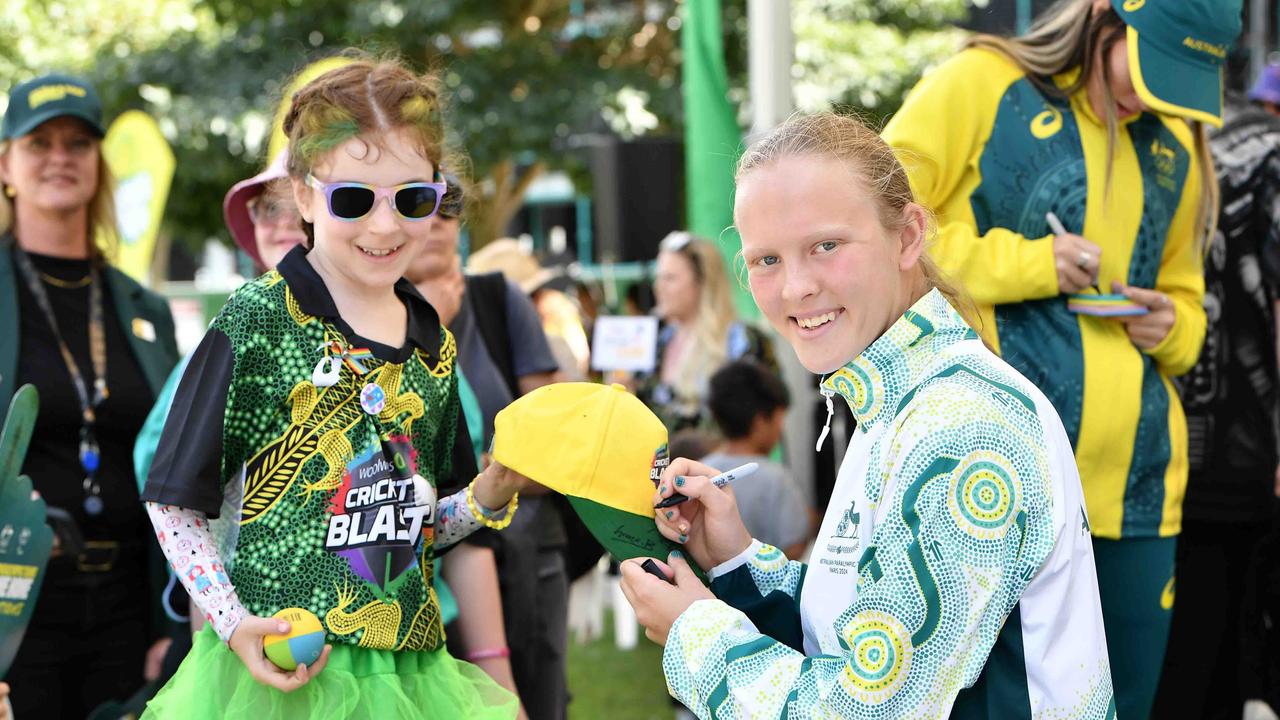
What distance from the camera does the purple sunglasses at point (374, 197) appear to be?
2.26 meters

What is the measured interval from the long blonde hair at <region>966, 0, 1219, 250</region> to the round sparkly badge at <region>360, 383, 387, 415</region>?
1667mm

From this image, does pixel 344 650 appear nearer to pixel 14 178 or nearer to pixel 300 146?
pixel 300 146

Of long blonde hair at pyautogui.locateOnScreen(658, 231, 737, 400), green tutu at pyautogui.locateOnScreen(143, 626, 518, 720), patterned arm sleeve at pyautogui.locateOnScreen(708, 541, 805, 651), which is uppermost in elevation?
patterned arm sleeve at pyautogui.locateOnScreen(708, 541, 805, 651)

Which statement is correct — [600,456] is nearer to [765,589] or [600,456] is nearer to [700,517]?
[700,517]

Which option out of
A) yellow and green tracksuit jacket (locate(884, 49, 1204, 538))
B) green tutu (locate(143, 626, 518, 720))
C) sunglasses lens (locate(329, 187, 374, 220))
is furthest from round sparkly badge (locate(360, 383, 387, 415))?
yellow and green tracksuit jacket (locate(884, 49, 1204, 538))

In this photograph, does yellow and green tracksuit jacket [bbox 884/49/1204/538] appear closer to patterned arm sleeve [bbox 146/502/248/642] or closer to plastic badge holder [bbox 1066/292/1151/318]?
plastic badge holder [bbox 1066/292/1151/318]

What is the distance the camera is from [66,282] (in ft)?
12.4

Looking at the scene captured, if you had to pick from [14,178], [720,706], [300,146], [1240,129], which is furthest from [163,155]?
[720,706]

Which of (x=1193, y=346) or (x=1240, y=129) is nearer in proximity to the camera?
(x=1193, y=346)

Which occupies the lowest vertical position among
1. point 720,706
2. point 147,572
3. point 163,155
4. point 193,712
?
point 147,572

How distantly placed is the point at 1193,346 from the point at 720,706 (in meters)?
1.84

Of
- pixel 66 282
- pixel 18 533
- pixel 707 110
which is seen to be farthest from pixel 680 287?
pixel 18 533

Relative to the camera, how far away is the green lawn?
Result: 6.18m

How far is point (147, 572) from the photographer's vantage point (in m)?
3.78
